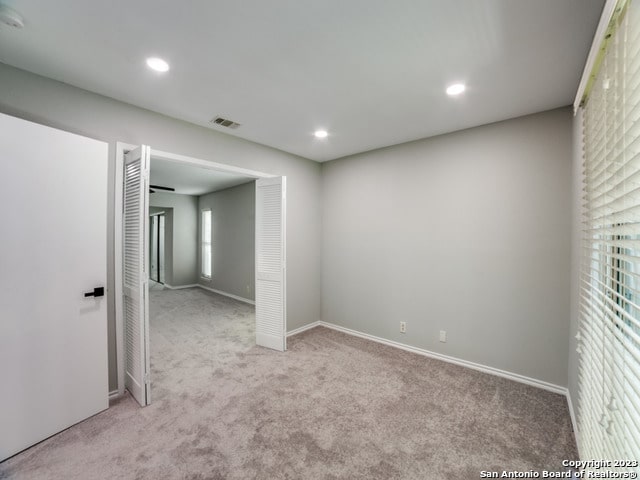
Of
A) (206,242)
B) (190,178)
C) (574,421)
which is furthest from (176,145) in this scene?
(206,242)

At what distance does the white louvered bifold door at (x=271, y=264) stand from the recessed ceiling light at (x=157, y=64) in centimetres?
161

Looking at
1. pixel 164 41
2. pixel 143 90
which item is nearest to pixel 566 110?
pixel 164 41

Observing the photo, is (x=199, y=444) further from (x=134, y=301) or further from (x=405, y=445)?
(x=405, y=445)

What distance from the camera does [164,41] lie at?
159cm

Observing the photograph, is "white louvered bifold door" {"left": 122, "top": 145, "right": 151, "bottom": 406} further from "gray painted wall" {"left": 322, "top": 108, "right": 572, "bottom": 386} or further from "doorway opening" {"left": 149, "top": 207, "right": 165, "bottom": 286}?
"doorway opening" {"left": 149, "top": 207, "right": 165, "bottom": 286}

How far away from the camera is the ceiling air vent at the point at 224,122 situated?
2694 millimetres

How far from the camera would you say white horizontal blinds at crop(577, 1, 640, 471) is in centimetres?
92

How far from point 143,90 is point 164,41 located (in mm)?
747

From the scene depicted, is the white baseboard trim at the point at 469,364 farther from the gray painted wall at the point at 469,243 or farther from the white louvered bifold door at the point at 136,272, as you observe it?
the white louvered bifold door at the point at 136,272

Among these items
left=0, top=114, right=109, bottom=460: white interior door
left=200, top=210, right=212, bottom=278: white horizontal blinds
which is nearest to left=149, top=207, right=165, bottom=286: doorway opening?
left=200, top=210, right=212, bottom=278: white horizontal blinds

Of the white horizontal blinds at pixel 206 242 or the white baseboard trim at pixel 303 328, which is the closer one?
the white baseboard trim at pixel 303 328

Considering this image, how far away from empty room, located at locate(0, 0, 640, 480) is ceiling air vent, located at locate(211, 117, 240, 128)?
7 cm

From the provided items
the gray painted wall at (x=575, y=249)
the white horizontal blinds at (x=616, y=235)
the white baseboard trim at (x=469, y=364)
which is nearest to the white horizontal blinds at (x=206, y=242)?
the white baseboard trim at (x=469, y=364)

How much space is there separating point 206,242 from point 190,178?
2593mm
